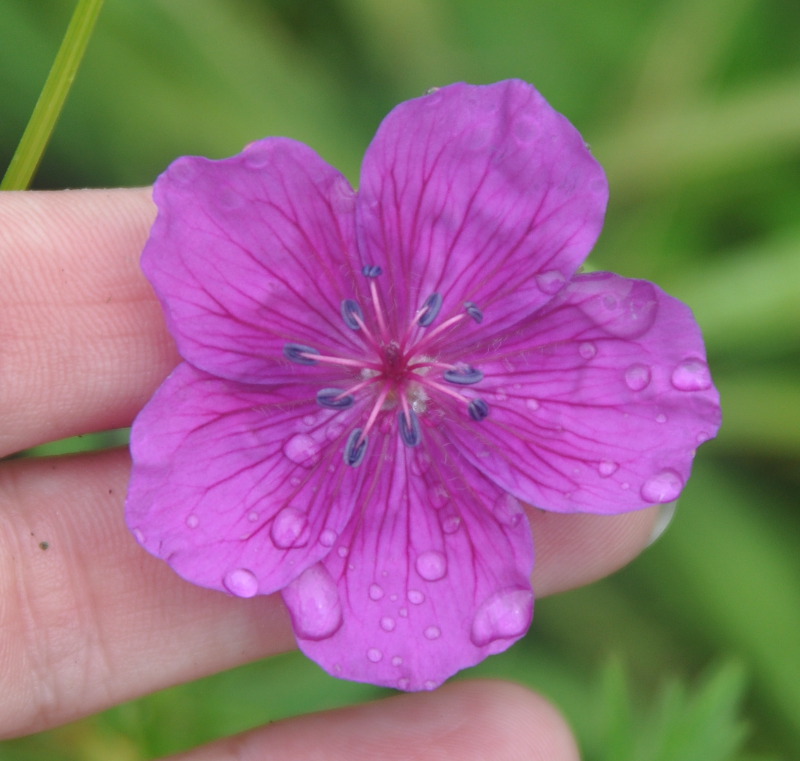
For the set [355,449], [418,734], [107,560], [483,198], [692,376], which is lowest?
[418,734]

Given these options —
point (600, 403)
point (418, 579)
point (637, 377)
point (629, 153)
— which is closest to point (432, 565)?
point (418, 579)

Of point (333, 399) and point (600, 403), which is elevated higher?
point (600, 403)

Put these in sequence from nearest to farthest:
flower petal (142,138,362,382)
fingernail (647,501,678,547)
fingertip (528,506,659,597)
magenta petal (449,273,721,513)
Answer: flower petal (142,138,362,382) → magenta petal (449,273,721,513) → fingertip (528,506,659,597) → fingernail (647,501,678,547)

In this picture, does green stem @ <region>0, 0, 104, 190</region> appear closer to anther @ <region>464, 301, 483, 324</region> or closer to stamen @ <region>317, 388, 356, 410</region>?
stamen @ <region>317, 388, 356, 410</region>

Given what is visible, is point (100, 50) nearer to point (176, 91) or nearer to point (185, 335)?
point (176, 91)

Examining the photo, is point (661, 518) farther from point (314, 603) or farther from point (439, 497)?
point (314, 603)

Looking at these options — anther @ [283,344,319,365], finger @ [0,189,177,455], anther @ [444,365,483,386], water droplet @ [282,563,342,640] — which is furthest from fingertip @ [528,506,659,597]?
finger @ [0,189,177,455]
